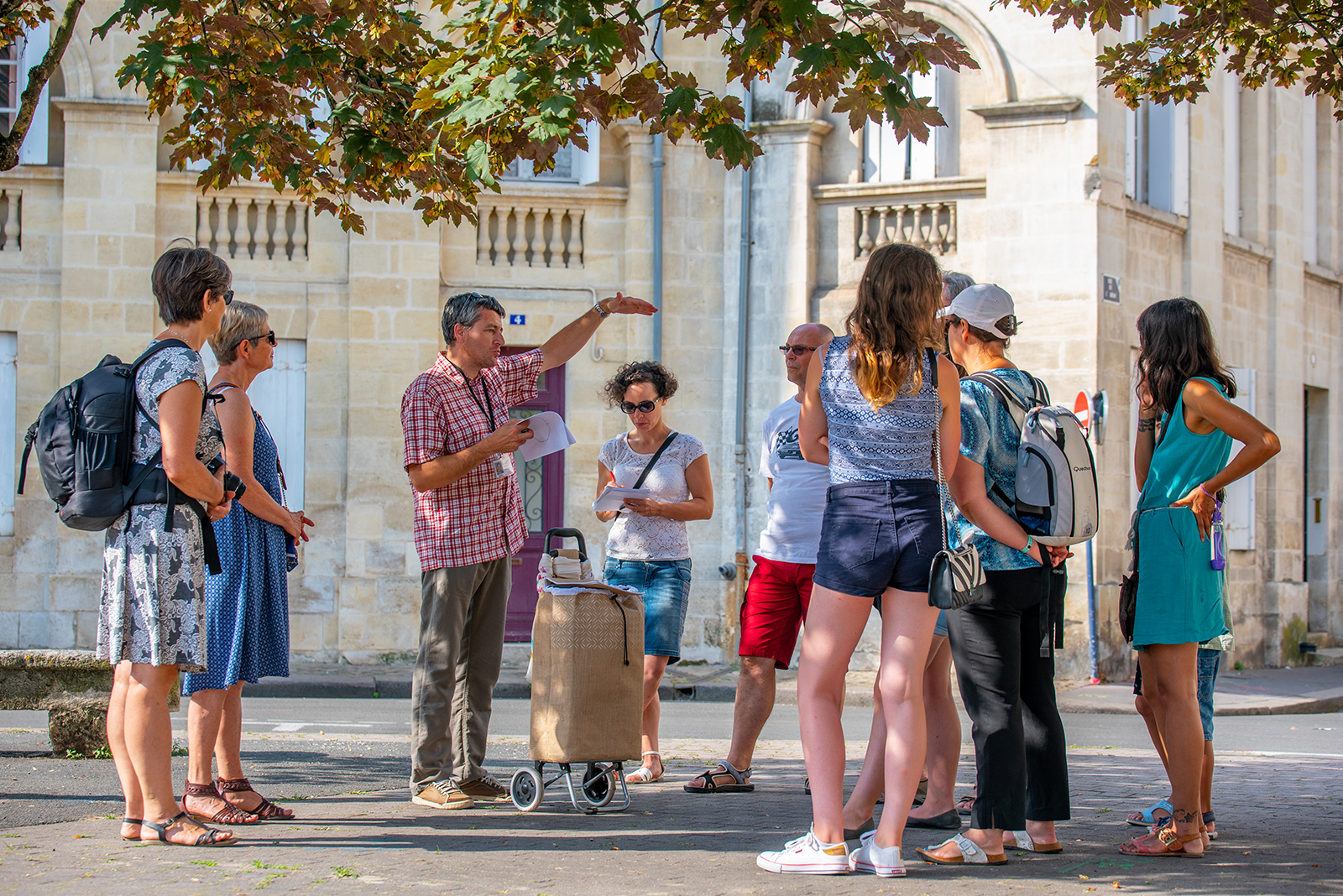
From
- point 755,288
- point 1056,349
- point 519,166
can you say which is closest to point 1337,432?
point 1056,349

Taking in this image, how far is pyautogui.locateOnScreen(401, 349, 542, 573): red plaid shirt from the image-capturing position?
5949 mm

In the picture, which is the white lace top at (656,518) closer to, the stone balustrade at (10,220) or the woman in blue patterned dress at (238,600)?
the woman in blue patterned dress at (238,600)

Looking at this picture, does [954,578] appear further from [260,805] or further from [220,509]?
[260,805]

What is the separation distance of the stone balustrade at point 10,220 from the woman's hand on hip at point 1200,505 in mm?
12808

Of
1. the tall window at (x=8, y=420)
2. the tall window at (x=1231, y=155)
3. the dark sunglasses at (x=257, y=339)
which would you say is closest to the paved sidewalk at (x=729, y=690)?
the tall window at (x=8, y=420)

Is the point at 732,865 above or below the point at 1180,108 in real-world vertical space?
below

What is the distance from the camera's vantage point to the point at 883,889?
435cm

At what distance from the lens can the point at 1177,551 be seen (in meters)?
5.22

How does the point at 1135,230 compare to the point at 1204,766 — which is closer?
the point at 1204,766

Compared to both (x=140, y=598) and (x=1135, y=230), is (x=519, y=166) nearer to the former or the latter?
(x=1135, y=230)

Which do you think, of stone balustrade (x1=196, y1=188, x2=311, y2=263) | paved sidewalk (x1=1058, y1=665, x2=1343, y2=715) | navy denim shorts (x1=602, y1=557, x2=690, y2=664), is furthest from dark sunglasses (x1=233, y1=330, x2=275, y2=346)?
stone balustrade (x1=196, y1=188, x2=311, y2=263)

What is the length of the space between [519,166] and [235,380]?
10.1 metres

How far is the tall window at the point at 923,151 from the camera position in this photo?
1483cm

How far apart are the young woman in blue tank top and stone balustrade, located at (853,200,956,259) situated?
1002 centimetres
